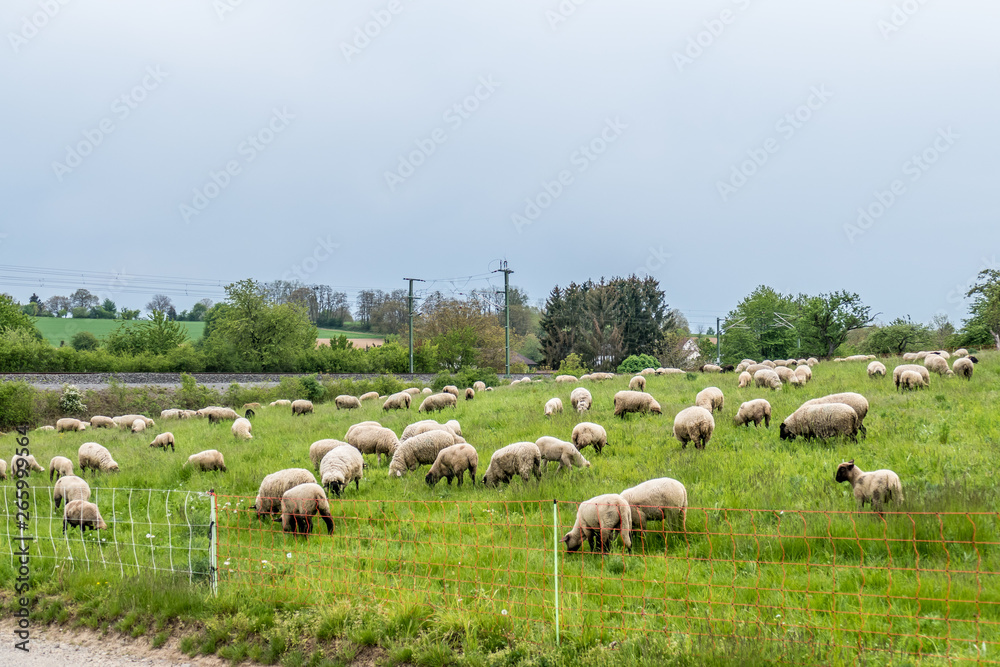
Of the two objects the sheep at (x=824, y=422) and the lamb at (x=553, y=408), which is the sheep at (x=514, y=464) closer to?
the sheep at (x=824, y=422)

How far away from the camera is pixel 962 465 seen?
9539 mm

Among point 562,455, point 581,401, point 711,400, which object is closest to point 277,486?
point 562,455

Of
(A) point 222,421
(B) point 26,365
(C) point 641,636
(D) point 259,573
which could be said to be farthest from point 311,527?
(B) point 26,365

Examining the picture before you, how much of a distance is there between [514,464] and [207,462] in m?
7.66

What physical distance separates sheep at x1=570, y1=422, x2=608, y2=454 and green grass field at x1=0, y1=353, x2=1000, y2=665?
0.82 meters

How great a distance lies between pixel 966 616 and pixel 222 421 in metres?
24.2

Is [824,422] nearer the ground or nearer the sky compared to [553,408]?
nearer the sky

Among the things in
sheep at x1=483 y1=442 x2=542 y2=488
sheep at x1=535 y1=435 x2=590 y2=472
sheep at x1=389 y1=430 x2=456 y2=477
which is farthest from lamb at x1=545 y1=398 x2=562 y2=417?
sheep at x1=483 y1=442 x2=542 y2=488

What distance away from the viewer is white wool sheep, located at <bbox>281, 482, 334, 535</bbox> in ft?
29.6

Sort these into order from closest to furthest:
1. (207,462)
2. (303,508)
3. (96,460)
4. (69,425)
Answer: (303,508) → (207,462) → (96,460) → (69,425)

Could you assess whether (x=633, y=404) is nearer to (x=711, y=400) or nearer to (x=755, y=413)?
(x=711, y=400)

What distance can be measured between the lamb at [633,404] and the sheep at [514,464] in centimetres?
696

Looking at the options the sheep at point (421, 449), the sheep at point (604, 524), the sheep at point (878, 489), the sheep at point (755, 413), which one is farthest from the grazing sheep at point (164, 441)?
the sheep at point (878, 489)

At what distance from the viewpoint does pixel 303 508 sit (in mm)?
9031
